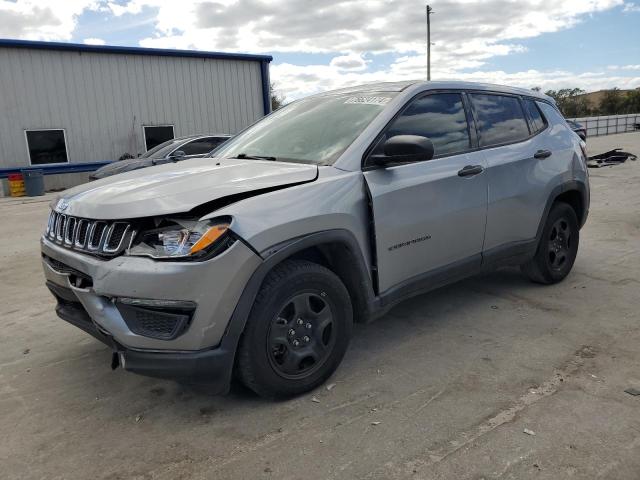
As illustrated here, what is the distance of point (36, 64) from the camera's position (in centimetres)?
1656

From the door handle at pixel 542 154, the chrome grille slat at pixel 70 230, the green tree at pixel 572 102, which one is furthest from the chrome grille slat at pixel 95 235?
the green tree at pixel 572 102

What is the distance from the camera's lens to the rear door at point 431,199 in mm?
3377

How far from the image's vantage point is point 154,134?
19031 mm

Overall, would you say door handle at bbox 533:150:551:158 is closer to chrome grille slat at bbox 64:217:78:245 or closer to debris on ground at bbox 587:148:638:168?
chrome grille slat at bbox 64:217:78:245

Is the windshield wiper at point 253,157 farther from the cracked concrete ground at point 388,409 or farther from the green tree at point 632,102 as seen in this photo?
the green tree at point 632,102

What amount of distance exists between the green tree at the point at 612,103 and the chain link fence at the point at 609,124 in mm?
20545

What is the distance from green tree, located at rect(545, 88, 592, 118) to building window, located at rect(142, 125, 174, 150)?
5110cm

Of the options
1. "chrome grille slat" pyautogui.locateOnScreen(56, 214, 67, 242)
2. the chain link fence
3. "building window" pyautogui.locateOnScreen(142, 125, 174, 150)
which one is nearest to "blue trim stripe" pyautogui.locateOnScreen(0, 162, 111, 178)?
"building window" pyautogui.locateOnScreen(142, 125, 174, 150)

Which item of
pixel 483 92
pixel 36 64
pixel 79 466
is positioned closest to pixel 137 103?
pixel 36 64

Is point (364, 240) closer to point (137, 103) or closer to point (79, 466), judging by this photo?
point (79, 466)

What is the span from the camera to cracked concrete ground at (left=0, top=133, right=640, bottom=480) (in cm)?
252

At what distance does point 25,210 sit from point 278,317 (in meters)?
11.9

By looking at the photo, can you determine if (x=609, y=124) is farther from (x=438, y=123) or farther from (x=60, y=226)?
(x=60, y=226)

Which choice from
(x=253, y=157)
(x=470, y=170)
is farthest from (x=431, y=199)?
(x=253, y=157)
